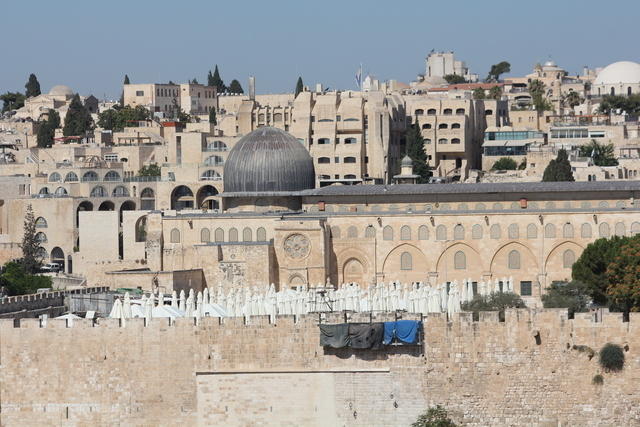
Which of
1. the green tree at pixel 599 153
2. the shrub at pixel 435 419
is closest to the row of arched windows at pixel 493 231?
the shrub at pixel 435 419

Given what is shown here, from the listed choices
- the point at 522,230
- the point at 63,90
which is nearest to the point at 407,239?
the point at 522,230

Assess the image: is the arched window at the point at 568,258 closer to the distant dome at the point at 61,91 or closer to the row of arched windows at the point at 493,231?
the row of arched windows at the point at 493,231

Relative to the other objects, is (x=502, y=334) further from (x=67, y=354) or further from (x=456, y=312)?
(x=67, y=354)

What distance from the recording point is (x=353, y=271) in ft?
233

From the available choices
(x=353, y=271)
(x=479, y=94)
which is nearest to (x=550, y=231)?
(x=353, y=271)

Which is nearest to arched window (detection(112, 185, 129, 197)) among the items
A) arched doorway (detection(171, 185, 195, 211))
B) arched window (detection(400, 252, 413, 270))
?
arched doorway (detection(171, 185, 195, 211))

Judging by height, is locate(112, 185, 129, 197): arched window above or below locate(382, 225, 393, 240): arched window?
above

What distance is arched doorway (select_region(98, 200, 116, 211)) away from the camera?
3821 inches

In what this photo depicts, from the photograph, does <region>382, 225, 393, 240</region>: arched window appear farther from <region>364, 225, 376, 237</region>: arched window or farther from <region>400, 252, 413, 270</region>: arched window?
<region>400, 252, 413, 270</region>: arched window

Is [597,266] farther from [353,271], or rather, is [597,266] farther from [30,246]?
[30,246]

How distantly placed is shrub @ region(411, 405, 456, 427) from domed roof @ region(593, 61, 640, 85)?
10463 centimetres

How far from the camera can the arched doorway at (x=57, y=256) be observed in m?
90.9

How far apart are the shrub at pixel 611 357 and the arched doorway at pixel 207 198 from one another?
45293 millimetres

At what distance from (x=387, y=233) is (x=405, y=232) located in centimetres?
69
